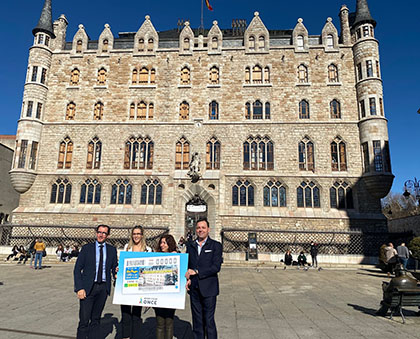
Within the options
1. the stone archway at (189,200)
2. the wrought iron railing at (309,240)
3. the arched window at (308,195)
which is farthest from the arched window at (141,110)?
the arched window at (308,195)

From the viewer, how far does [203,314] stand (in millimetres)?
4293

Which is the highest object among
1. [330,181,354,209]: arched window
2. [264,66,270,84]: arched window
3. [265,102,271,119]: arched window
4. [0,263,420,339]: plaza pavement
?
[264,66,270,84]: arched window

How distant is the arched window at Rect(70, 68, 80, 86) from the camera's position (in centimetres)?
2497

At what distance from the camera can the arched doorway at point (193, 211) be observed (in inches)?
870

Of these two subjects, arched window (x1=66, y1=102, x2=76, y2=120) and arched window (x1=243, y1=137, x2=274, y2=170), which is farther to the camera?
arched window (x1=66, y1=102, x2=76, y2=120)

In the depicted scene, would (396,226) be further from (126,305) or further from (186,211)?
(126,305)

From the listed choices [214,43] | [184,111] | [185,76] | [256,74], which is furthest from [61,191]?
[256,74]

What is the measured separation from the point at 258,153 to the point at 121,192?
1128 cm

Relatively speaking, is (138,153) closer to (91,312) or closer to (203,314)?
(91,312)

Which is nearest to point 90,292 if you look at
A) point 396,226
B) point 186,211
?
point 186,211

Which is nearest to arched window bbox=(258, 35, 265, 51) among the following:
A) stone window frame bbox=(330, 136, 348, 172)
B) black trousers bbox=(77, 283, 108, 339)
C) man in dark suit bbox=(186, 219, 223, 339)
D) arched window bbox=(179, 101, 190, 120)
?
arched window bbox=(179, 101, 190, 120)

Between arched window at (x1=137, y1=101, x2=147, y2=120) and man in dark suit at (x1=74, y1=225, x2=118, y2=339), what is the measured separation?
800 inches

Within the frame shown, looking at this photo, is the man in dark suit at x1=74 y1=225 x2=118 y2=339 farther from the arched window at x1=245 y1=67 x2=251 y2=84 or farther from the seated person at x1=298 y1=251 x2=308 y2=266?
the arched window at x1=245 y1=67 x2=251 y2=84

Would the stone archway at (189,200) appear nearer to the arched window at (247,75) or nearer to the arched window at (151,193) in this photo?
the arched window at (151,193)
